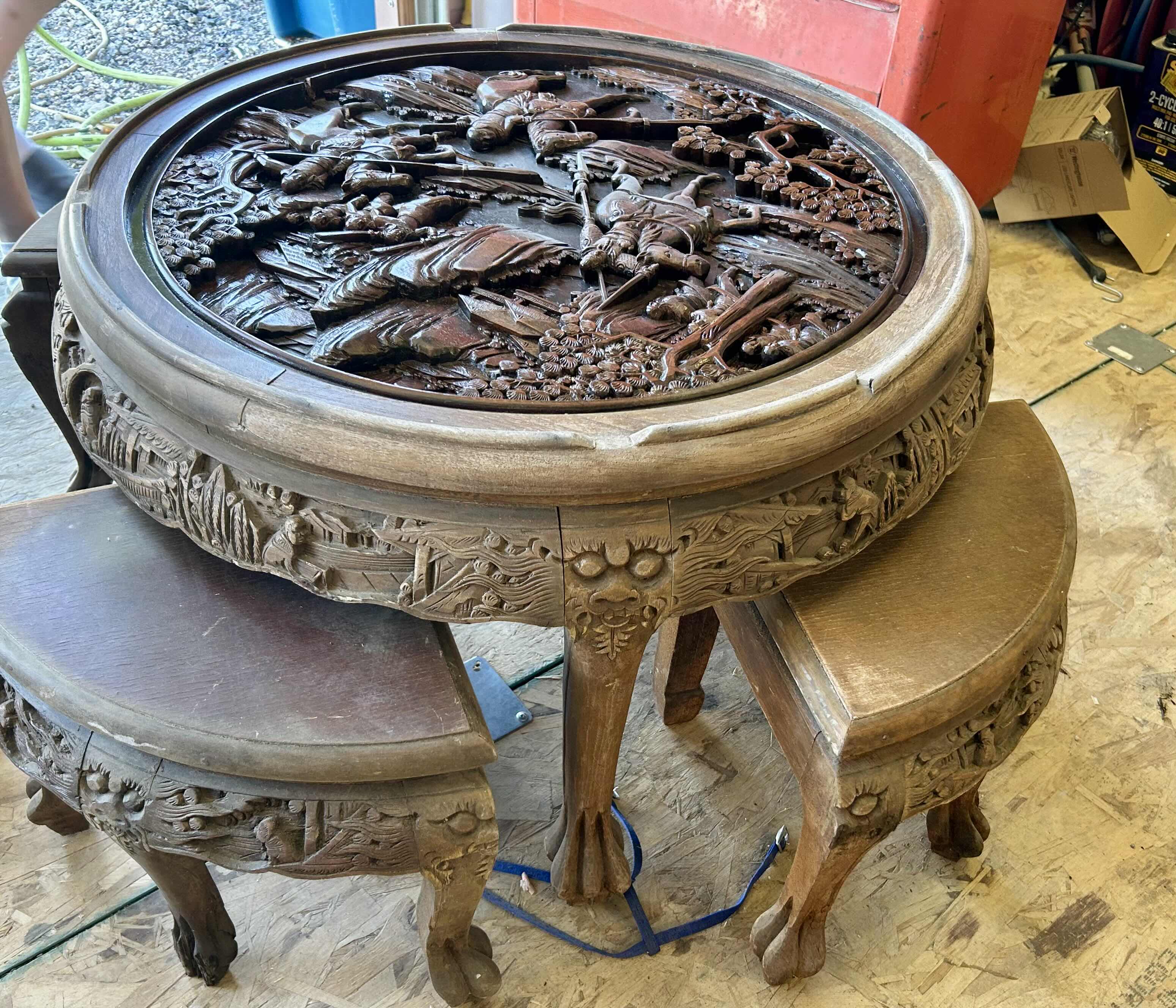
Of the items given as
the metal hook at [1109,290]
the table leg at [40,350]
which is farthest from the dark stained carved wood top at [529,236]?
the metal hook at [1109,290]

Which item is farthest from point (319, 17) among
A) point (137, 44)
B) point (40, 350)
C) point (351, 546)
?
point (351, 546)

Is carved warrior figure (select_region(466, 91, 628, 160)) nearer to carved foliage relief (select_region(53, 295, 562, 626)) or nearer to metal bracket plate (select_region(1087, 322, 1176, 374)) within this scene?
carved foliage relief (select_region(53, 295, 562, 626))

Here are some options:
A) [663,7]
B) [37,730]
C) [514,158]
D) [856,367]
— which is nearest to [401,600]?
[37,730]

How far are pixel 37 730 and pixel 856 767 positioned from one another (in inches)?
36.3

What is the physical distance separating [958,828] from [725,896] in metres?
0.37

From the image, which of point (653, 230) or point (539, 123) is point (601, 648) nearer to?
point (653, 230)

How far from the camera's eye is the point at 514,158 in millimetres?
1621

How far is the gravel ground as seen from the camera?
3.42 metres

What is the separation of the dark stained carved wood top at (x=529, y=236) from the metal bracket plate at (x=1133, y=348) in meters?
1.49

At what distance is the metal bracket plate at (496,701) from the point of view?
175 centimetres

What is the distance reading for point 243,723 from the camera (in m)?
1.04

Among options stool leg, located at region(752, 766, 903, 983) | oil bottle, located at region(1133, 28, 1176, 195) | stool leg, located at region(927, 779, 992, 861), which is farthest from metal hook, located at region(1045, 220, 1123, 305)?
stool leg, located at region(752, 766, 903, 983)

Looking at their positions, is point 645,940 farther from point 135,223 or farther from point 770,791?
point 135,223

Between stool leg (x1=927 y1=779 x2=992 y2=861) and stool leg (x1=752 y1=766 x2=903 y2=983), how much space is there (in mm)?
262
